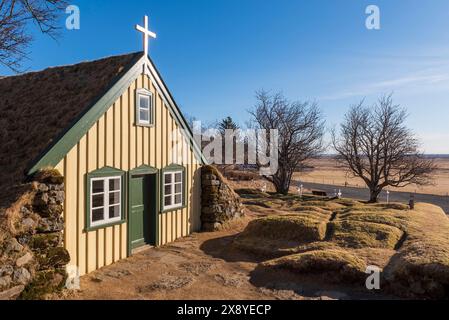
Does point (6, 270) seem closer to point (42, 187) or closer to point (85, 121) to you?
point (42, 187)

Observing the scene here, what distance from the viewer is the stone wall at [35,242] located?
5.61m

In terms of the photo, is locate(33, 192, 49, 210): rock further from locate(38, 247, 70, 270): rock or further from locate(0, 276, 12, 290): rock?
locate(0, 276, 12, 290): rock

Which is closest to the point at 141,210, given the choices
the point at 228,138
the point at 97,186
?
the point at 97,186

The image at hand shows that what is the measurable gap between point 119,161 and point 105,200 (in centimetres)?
117

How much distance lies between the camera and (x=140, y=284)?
7293 millimetres

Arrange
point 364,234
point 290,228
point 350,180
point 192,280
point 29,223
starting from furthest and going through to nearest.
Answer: point 350,180
point 290,228
point 364,234
point 192,280
point 29,223

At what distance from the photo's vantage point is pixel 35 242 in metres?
6.16

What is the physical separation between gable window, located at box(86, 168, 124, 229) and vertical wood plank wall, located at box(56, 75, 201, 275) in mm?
176

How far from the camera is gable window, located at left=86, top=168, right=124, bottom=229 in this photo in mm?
7832

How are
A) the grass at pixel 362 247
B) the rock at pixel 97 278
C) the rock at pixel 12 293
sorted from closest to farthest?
the rock at pixel 12 293 → the grass at pixel 362 247 → the rock at pixel 97 278

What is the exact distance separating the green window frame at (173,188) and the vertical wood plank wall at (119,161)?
22 centimetres

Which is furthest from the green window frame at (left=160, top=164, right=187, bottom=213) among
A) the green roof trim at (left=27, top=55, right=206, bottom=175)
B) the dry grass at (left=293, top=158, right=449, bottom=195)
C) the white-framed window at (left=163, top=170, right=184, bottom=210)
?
the dry grass at (left=293, top=158, right=449, bottom=195)

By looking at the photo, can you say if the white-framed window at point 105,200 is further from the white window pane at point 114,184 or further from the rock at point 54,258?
the rock at point 54,258

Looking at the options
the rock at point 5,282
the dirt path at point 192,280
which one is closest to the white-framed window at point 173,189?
the dirt path at point 192,280
